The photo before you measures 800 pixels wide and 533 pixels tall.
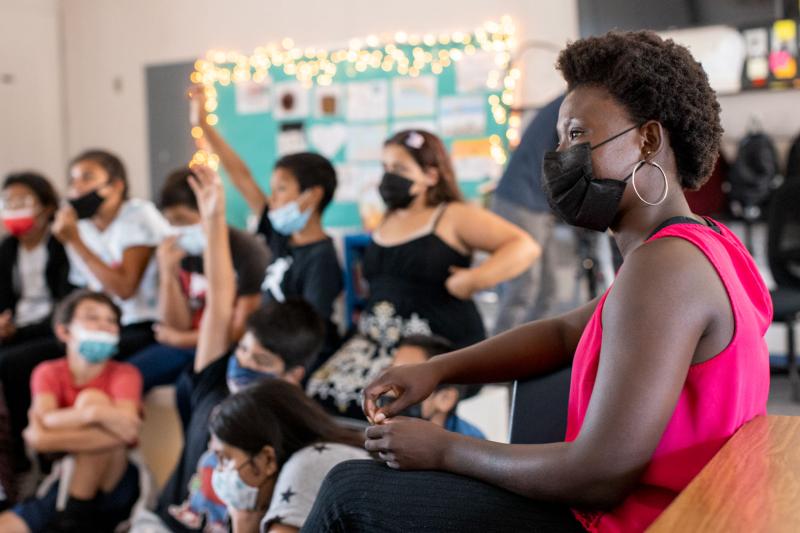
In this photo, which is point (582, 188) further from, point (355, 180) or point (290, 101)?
point (290, 101)

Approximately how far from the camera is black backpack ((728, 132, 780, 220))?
4477 millimetres

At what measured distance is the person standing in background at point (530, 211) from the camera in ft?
12.0

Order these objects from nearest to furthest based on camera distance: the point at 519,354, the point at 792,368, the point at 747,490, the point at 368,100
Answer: the point at 747,490
the point at 519,354
the point at 792,368
the point at 368,100

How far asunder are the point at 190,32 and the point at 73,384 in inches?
143

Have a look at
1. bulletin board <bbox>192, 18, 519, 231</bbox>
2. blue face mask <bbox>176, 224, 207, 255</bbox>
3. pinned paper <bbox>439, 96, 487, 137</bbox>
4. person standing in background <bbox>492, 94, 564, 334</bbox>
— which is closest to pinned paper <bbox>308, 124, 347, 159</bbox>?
bulletin board <bbox>192, 18, 519, 231</bbox>

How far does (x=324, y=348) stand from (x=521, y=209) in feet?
4.35

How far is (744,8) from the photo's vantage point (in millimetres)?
4602

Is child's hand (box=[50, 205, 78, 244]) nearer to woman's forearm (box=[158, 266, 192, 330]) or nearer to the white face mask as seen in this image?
woman's forearm (box=[158, 266, 192, 330])

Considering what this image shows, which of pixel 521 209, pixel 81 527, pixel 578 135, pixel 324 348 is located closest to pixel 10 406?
pixel 81 527

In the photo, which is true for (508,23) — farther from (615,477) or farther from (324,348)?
(615,477)

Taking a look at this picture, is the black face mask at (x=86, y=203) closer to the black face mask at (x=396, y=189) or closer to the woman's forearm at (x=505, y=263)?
the black face mask at (x=396, y=189)

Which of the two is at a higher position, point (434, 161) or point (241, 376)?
Answer: point (434, 161)

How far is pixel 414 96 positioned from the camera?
5.49 m

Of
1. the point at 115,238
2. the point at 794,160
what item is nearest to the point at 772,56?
the point at 794,160
